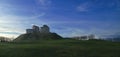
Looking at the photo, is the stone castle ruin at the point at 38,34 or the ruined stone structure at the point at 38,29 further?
the ruined stone structure at the point at 38,29

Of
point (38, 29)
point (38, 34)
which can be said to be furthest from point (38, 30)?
point (38, 34)

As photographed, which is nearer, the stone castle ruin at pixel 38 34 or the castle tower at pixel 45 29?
the stone castle ruin at pixel 38 34

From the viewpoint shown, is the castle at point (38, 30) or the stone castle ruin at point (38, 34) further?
the castle at point (38, 30)

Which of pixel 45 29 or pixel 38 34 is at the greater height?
pixel 45 29

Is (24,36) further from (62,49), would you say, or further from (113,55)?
(113,55)

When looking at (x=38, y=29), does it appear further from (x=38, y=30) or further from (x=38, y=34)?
(x=38, y=34)

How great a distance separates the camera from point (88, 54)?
66.1m

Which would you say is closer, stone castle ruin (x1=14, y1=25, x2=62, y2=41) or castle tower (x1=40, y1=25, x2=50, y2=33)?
stone castle ruin (x1=14, y1=25, x2=62, y2=41)

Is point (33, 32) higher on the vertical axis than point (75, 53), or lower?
higher

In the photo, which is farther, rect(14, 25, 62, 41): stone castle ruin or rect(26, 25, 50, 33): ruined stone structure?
rect(26, 25, 50, 33): ruined stone structure

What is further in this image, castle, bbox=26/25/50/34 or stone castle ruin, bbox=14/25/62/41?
castle, bbox=26/25/50/34

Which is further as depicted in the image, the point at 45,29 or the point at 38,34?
the point at 45,29

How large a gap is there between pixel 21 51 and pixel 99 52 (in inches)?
832

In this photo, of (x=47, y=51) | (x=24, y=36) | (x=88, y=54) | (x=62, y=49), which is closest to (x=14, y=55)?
(x=47, y=51)
